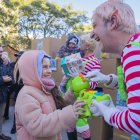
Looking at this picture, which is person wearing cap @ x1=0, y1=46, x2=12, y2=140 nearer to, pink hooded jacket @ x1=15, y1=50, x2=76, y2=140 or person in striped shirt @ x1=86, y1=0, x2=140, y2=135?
pink hooded jacket @ x1=15, y1=50, x2=76, y2=140

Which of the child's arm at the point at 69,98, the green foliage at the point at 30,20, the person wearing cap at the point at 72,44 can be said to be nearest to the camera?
the child's arm at the point at 69,98

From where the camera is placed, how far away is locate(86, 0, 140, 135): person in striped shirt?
130 cm

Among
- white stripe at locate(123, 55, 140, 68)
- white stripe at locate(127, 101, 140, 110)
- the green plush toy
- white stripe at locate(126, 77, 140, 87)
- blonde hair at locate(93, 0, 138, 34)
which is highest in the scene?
blonde hair at locate(93, 0, 138, 34)

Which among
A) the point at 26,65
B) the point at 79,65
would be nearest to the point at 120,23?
the point at 26,65

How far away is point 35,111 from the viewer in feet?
6.58

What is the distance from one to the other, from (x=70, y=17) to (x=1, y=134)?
945 inches

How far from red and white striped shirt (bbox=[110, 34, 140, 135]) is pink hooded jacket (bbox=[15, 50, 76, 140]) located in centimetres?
65

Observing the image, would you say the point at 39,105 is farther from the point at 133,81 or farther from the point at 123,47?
the point at 133,81

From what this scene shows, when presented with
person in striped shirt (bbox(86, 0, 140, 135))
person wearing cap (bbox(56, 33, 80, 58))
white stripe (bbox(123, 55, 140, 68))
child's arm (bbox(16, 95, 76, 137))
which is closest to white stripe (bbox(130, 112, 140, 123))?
person in striped shirt (bbox(86, 0, 140, 135))

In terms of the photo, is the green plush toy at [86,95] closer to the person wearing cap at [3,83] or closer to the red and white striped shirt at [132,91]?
the red and white striped shirt at [132,91]

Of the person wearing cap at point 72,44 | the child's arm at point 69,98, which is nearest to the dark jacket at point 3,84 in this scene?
the person wearing cap at point 72,44

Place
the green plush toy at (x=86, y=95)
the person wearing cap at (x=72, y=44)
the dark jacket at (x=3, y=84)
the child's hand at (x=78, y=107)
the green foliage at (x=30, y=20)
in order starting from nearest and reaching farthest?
1. the green plush toy at (x=86, y=95)
2. the child's hand at (x=78, y=107)
3. the person wearing cap at (x=72, y=44)
4. the dark jacket at (x=3, y=84)
5. the green foliage at (x=30, y=20)

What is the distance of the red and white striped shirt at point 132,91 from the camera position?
1287mm

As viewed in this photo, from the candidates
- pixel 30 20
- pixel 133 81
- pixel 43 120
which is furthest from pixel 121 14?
pixel 30 20
